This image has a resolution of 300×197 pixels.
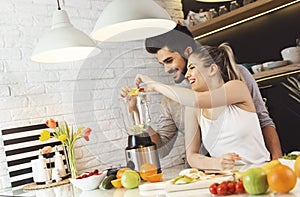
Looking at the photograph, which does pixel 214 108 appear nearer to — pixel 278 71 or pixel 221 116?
pixel 221 116

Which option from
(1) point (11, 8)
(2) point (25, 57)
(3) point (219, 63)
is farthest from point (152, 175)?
(1) point (11, 8)

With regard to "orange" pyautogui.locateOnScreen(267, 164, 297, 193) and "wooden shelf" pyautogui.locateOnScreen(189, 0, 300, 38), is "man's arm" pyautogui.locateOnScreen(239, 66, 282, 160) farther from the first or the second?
"orange" pyautogui.locateOnScreen(267, 164, 297, 193)

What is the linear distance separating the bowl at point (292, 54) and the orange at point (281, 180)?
166 cm

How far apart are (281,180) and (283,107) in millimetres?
1947

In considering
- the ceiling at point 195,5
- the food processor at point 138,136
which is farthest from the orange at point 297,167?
the ceiling at point 195,5

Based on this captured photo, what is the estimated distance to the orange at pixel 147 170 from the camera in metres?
1.74

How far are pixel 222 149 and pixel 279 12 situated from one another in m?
1.28

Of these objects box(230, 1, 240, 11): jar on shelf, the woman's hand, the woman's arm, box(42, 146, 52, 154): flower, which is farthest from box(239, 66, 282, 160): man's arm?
box(42, 146, 52, 154): flower

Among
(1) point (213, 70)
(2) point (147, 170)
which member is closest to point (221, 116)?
(1) point (213, 70)

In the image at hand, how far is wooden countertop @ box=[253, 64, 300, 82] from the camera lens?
2.66 metres

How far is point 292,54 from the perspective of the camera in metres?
2.70

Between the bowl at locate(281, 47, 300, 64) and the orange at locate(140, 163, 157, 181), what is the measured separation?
1.41m

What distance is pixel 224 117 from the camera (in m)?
2.16

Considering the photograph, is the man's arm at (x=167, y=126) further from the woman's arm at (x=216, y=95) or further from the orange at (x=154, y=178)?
the orange at (x=154, y=178)
